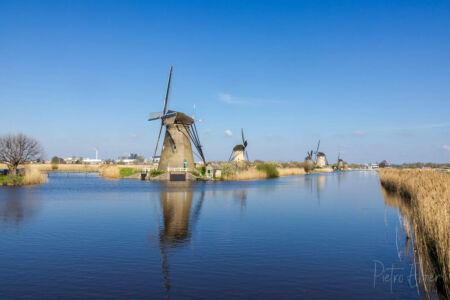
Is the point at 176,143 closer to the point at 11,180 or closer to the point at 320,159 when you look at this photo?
the point at 11,180

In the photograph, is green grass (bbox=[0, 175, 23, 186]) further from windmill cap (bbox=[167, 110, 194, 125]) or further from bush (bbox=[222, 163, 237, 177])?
bush (bbox=[222, 163, 237, 177])

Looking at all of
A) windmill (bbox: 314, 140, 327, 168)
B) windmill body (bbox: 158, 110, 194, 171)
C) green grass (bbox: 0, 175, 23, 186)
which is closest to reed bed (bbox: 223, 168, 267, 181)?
windmill body (bbox: 158, 110, 194, 171)

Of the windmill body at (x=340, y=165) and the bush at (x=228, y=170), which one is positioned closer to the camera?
the bush at (x=228, y=170)

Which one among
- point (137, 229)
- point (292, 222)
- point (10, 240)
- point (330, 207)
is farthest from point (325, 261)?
point (330, 207)

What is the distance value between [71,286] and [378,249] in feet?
27.0

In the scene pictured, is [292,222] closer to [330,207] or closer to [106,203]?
[330,207]

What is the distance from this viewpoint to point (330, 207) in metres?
20.0

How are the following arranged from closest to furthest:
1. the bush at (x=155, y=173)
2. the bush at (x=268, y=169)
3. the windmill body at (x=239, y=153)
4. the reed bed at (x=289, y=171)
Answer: the bush at (x=155, y=173) < the bush at (x=268, y=169) < the reed bed at (x=289, y=171) < the windmill body at (x=239, y=153)

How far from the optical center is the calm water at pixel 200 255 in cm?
683

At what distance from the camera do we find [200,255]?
30.5ft

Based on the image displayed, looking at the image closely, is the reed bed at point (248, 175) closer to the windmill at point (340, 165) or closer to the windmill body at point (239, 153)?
the windmill body at point (239, 153)

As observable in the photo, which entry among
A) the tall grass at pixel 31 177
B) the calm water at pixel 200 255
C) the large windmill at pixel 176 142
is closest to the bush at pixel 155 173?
the large windmill at pixel 176 142

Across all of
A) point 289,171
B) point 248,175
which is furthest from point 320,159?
point 248,175

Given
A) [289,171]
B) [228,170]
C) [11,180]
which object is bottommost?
[11,180]
